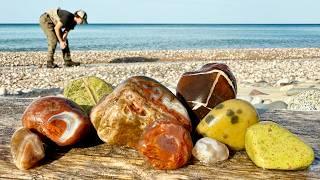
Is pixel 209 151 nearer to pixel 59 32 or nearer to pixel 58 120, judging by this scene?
pixel 58 120

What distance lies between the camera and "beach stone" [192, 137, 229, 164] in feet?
5.58

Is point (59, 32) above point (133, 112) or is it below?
below

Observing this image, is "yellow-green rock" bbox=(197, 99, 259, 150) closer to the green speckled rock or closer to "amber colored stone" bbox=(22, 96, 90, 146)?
"amber colored stone" bbox=(22, 96, 90, 146)

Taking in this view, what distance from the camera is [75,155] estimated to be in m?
1.79

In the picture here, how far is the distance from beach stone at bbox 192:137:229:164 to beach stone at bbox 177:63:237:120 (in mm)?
308

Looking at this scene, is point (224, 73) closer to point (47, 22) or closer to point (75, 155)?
point (75, 155)

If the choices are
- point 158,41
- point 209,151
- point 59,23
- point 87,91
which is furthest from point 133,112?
point 158,41

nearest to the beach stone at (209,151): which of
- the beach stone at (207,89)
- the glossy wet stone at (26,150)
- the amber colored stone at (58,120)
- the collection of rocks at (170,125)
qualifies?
the collection of rocks at (170,125)

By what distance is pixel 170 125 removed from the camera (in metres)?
1.68

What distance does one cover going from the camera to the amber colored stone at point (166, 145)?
1626 millimetres

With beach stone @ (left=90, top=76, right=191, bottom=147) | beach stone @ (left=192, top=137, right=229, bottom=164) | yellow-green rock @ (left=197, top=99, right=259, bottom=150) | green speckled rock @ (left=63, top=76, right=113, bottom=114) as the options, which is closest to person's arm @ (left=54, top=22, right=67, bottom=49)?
green speckled rock @ (left=63, top=76, right=113, bottom=114)

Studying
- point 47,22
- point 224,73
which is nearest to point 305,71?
point 47,22

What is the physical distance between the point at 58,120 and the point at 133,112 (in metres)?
0.30

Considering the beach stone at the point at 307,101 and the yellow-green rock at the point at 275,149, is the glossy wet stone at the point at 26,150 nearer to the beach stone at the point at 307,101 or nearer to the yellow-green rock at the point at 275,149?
the yellow-green rock at the point at 275,149
